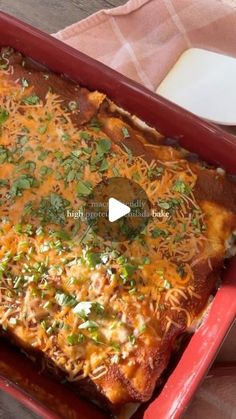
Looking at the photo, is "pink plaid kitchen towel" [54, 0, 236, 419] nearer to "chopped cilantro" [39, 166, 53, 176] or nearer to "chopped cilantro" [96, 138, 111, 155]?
"chopped cilantro" [96, 138, 111, 155]

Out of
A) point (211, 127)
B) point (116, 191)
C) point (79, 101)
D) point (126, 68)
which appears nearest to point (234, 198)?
point (211, 127)

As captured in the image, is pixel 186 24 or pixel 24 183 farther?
pixel 186 24

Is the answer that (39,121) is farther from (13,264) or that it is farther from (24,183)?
(13,264)

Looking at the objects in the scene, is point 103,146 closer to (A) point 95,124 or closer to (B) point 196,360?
(A) point 95,124
